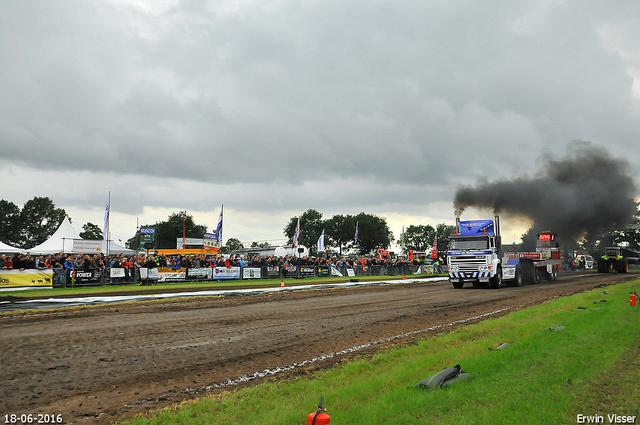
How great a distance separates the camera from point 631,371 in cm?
596

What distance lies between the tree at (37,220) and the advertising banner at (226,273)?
405 feet

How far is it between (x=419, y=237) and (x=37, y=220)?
126018 mm

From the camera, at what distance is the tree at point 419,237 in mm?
158000

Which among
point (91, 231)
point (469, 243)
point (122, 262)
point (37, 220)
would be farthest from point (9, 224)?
point (469, 243)

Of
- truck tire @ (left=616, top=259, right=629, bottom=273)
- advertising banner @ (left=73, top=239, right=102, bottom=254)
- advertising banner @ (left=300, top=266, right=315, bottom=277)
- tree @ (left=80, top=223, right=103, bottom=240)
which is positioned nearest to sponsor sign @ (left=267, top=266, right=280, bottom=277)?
advertising banner @ (left=300, top=266, right=315, bottom=277)

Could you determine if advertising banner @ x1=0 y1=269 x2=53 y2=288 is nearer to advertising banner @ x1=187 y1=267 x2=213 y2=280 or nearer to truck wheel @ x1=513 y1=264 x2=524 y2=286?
advertising banner @ x1=187 y1=267 x2=213 y2=280

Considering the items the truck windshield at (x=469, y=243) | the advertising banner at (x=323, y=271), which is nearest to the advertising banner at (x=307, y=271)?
the advertising banner at (x=323, y=271)

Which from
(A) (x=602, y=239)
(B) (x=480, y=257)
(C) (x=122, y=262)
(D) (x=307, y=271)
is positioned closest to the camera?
(B) (x=480, y=257)

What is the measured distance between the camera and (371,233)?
13500 centimetres

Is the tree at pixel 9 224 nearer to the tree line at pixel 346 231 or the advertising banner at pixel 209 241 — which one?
the tree line at pixel 346 231

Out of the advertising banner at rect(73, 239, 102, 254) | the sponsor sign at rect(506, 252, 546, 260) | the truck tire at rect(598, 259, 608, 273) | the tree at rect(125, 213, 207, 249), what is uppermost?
Answer: the tree at rect(125, 213, 207, 249)

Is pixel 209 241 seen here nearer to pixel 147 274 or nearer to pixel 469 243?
pixel 147 274

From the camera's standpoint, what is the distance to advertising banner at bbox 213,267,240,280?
32.1 m

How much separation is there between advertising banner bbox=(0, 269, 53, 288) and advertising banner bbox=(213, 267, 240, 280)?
35.4 feet
